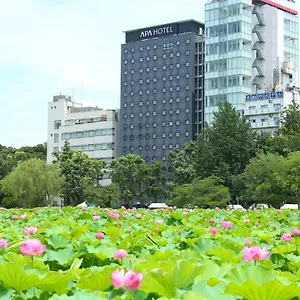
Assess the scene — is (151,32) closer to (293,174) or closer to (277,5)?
(277,5)

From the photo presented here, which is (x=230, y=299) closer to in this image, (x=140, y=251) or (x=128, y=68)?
(x=140, y=251)

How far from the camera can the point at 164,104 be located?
85125mm

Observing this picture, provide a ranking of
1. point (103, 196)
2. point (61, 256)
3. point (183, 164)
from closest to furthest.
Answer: point (61, 256), point (103, 196), point (183, 164)

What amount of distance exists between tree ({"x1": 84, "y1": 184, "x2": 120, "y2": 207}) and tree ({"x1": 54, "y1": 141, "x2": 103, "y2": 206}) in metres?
3.13

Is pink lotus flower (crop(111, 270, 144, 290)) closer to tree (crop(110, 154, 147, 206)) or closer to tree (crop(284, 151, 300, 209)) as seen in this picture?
tree (crop(284, 151, 300, 209))

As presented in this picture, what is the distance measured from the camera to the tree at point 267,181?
43.1m

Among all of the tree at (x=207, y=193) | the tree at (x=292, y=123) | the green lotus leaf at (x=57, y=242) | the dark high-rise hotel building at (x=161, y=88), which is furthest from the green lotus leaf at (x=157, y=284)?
the dark high-rise hotel building at (x=161, y=88)

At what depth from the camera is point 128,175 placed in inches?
2650

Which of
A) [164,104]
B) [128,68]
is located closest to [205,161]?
[164,104]

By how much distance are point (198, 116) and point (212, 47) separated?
9.17 metres

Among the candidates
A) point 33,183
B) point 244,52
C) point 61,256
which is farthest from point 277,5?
point 61,256

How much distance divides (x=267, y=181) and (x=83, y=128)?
51089mm

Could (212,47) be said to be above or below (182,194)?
above

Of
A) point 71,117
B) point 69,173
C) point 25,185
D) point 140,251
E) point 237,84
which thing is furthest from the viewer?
point 71,117
